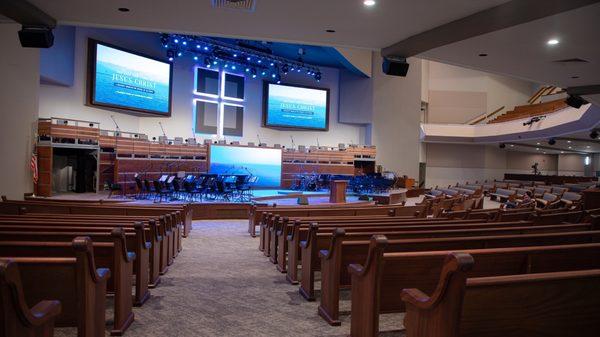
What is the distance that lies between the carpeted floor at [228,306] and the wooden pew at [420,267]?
50 cm

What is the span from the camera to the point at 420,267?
103 inches

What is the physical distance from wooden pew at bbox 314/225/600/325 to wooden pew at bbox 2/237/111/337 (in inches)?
64.7

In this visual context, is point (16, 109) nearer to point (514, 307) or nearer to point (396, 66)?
point (396, 66)

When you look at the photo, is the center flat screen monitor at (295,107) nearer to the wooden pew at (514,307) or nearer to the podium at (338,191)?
the podium at (338,191)

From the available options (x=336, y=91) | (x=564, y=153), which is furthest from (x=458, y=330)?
(x=564, y=153)

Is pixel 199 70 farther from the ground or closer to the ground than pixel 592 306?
farther from the ground

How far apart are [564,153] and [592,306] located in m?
29.8

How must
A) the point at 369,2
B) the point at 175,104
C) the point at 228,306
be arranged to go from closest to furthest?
the point at 228,306
the point at 369,2
the point at 175,104

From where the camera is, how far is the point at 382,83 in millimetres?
21797

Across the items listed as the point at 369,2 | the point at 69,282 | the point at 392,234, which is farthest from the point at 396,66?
the point at 69,282

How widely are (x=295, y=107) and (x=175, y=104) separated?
19.3 ft

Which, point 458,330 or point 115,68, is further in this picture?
point 115,68

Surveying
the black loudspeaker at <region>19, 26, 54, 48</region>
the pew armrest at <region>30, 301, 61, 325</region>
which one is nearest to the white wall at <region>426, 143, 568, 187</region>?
the black loudspeaker at <region>19, 26, 54, 48</region>

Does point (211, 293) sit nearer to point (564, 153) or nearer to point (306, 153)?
point (306, 153)
